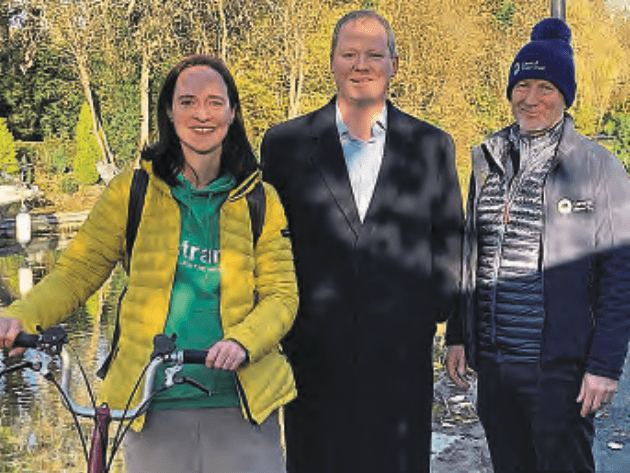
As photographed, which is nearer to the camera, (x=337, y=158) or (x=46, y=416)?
(x=337, y=158)

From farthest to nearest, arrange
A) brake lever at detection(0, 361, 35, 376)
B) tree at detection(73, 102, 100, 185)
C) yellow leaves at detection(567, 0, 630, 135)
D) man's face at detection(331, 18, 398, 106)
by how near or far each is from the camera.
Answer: tree at detection(73, 102, 100, 185)
yellow leaves at detection(567, 0, 630, 135)
man's face at detection(331, 18, 398, 106)
brake lever at detection(0, 361, 35, 376)

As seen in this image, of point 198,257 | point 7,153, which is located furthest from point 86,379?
point 7,153

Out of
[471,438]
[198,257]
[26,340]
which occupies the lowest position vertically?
[471,438]

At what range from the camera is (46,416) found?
6742 millimetres

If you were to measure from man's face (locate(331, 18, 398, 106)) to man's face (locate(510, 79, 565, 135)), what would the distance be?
543mm

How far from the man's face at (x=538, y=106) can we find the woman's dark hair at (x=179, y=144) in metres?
1.11

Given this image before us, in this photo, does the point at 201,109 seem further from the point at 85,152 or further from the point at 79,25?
the point at 85,152

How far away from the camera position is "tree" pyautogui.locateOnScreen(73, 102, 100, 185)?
2906 cm

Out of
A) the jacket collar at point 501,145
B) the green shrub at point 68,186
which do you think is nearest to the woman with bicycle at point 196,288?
the jacket collar at point 501,145

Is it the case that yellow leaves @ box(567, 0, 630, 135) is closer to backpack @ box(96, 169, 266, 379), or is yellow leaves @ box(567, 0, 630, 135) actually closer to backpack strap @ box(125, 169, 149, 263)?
backpack @ box(96, 169, 266, 379)

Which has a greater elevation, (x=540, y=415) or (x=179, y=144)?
(x=179, y=144)

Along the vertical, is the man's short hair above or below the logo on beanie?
above

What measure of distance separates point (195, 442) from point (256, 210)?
0.75 m

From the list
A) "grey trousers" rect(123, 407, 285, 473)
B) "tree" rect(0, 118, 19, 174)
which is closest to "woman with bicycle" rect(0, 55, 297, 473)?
"grey trousers" rect(123, 407, 285, 473)
